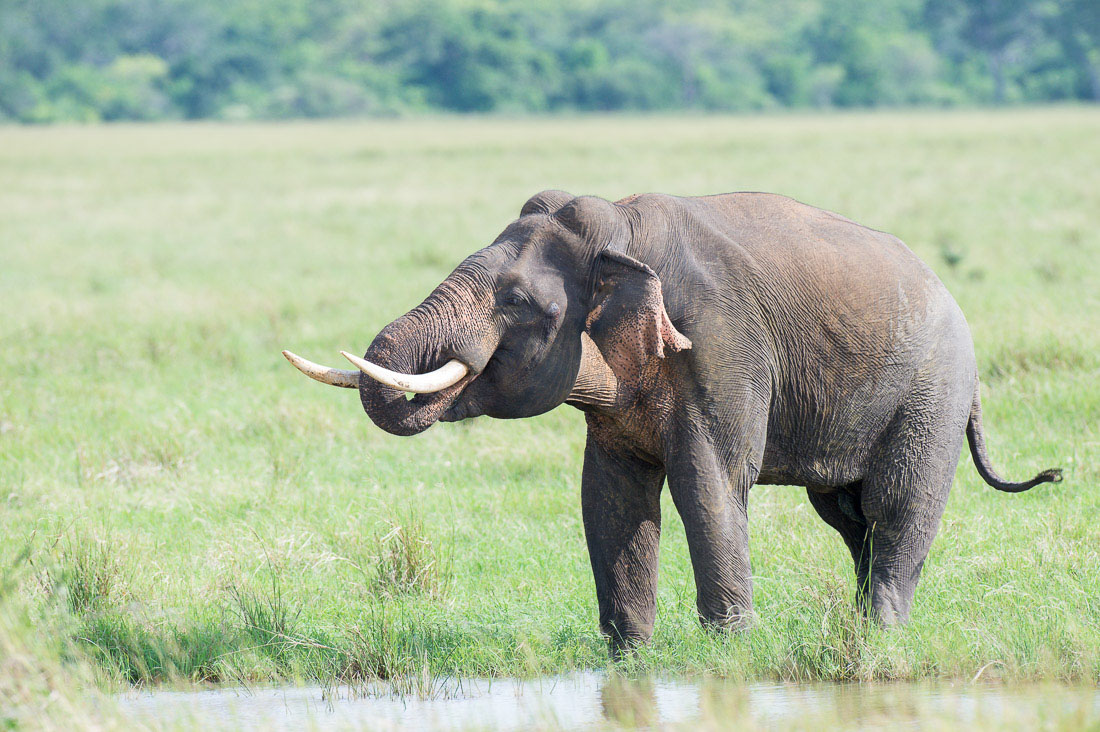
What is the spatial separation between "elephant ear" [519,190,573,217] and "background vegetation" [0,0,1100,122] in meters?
95.6

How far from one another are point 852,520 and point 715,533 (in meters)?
1.12

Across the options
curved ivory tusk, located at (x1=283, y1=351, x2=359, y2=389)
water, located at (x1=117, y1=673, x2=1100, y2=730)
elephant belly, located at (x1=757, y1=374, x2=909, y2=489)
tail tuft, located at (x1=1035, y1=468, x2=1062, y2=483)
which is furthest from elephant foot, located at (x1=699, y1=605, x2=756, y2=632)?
curved ivory tusk, located at (x1=283, y1=351, x2=359, y2=389)

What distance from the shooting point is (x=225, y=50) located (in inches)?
4503

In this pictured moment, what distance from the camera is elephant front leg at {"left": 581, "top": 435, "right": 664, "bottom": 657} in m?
5.60

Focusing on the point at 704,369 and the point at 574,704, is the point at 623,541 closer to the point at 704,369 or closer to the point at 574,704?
the point at 574,704

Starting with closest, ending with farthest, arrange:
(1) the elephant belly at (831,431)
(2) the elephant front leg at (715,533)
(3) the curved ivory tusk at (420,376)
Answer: (3) the curved ivory tusk at (420,376) < (2) the elephant front leg at (715,533) < (1) the elephant belly at (831,431)

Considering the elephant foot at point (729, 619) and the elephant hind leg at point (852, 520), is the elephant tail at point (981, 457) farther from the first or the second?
the elephant foot at point (729, 619)

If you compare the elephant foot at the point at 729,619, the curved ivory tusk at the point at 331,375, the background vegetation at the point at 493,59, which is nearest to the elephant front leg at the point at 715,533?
the elephant foot at the point at 729,619

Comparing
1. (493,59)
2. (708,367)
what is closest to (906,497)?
(708,367)

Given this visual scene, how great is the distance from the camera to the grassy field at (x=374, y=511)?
5555mm

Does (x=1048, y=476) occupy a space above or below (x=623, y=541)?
above

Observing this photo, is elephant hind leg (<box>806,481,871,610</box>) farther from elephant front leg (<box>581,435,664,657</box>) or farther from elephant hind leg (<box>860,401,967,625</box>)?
elephant front leg (<box>581,435,664,657</box>)

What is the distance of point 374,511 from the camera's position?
288 inches

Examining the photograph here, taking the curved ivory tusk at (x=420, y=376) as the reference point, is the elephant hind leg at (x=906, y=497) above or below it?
below
